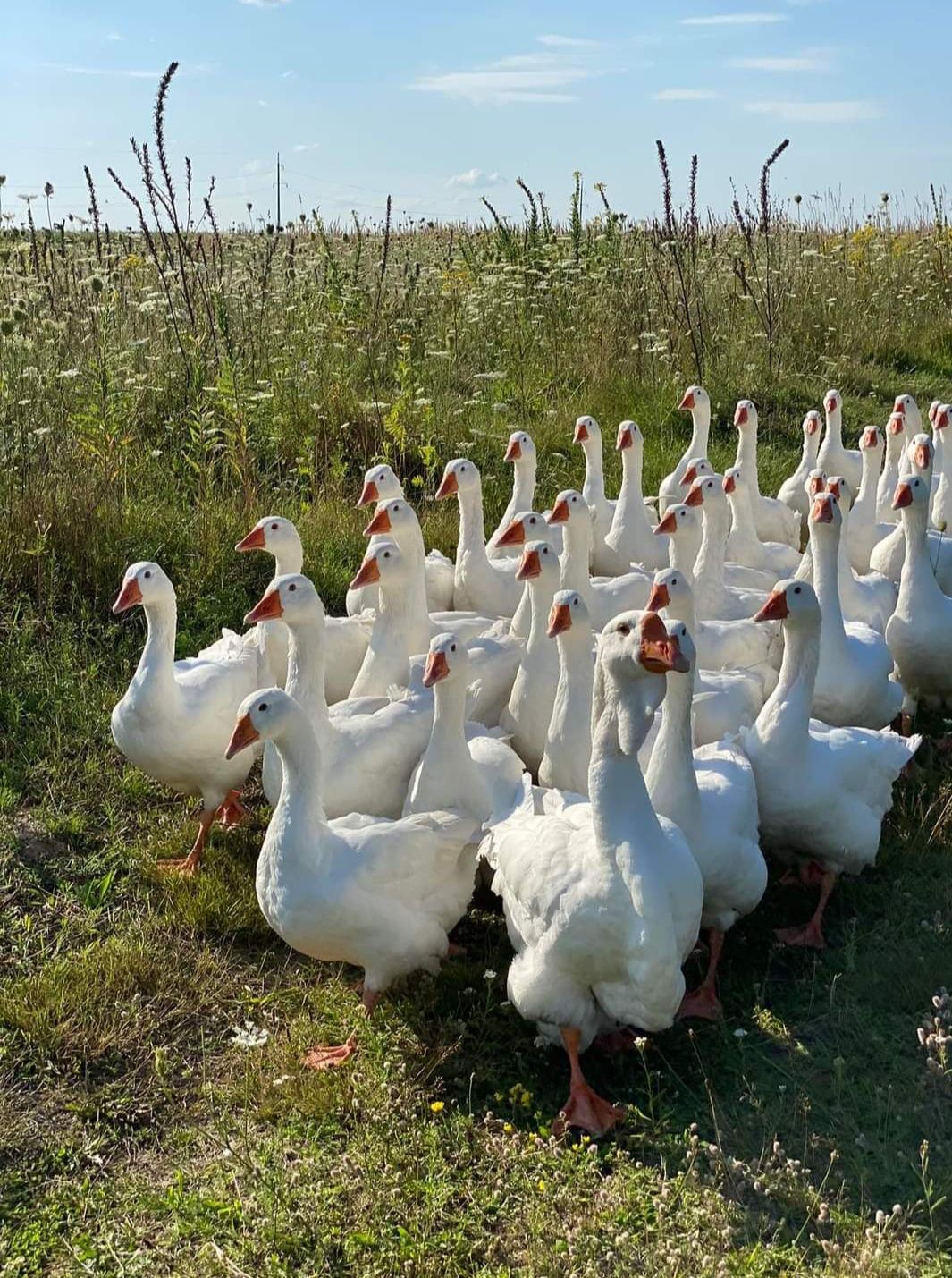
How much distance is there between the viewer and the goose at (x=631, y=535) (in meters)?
7.41

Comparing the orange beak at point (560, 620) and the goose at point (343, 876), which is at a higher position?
the orange beak at point (560, 620)

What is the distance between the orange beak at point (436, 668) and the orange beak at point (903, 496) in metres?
2.78

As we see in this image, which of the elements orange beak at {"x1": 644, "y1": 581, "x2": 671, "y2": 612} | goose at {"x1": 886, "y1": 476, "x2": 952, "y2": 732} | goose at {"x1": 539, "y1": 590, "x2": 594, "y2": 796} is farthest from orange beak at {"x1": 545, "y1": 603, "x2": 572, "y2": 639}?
goose at {"x1": 886, "y1": 476, "x2": 952, "y2": 732}

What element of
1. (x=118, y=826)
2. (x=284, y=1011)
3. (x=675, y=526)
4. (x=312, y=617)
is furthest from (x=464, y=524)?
(x=284, y=1011)

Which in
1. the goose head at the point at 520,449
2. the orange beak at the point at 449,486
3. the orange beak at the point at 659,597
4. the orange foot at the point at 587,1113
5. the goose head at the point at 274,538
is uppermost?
the goose head at the point at 520,449

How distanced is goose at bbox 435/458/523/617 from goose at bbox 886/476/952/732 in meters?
1.97

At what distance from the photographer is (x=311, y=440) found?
8039mm

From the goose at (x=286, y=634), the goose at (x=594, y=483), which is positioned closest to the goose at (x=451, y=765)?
the goose at (x=286, y=634)

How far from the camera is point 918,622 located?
600 centimetres

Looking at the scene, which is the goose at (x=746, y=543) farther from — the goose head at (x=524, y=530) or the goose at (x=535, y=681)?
the goose at (x=535, y=681)

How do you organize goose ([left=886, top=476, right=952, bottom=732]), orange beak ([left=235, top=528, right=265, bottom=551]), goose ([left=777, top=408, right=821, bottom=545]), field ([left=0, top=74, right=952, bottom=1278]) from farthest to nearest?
1. goose ([left=777, top=408, right=821, bottom=545])
2. goose ([left=886, top=476, right=952, bottom=732])
3. orange beak ([left=235, top=528, right=265, bottom=551])
4. field ([left=0, top=74, right=952, bottom=1278])

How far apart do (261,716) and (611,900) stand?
134cm

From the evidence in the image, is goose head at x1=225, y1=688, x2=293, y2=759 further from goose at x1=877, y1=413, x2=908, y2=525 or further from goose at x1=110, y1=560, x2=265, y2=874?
goose at x1=877, y1=413, x2=908, y2=525

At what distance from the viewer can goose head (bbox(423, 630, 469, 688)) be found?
450 cm
